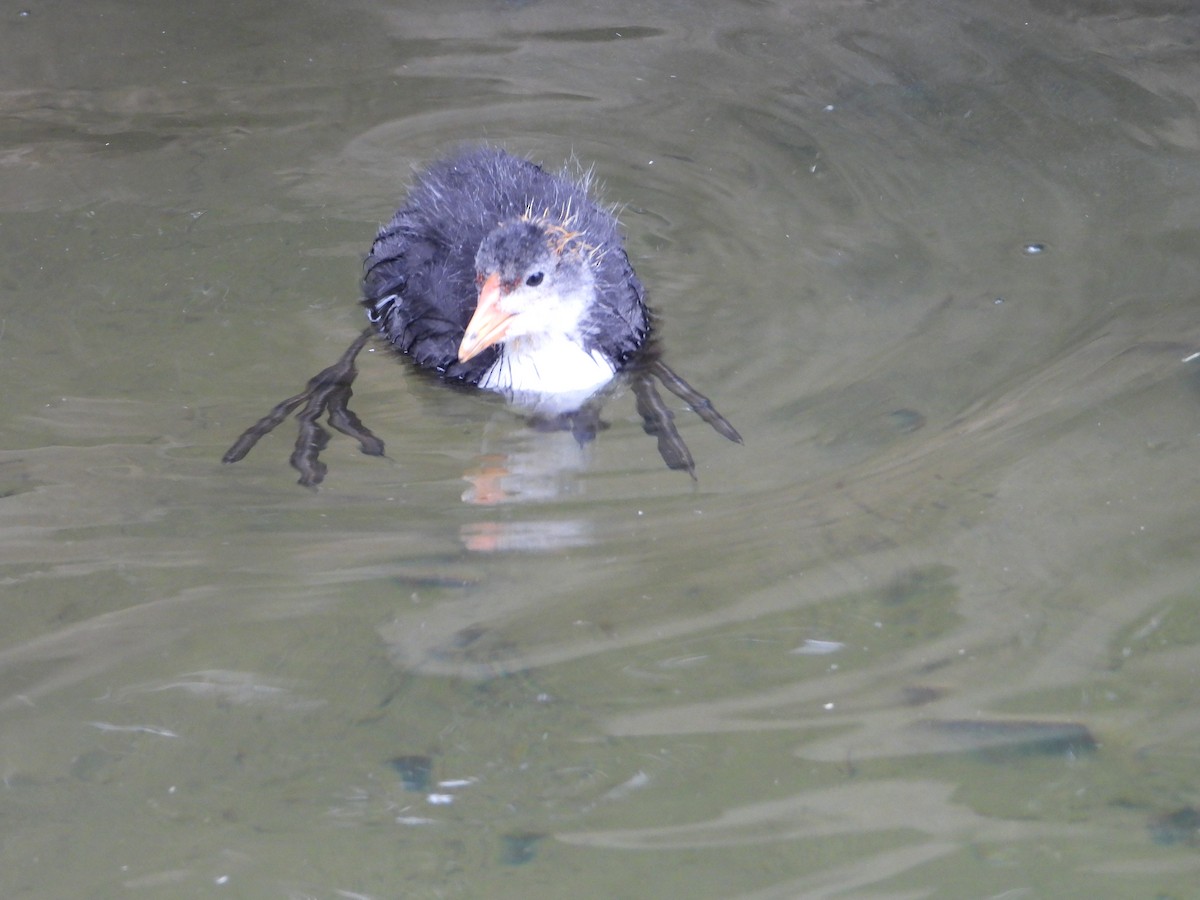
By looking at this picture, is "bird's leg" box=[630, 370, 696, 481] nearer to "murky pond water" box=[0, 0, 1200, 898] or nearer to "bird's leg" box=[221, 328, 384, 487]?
"murky pond water" box=[0, 0, 1200, 898]

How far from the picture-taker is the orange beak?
336cm

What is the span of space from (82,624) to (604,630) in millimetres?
1014

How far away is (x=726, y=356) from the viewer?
3.63 metres

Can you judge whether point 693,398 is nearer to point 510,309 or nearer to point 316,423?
point 510,309

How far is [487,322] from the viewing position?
3377 millimetres

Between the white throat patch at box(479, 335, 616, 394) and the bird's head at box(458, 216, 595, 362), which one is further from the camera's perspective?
the white throat patch at box(479, 335, 616, 394)

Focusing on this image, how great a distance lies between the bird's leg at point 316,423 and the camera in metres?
3.25

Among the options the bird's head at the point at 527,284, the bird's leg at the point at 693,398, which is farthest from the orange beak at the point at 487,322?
the bird's leg at the point at 693,398

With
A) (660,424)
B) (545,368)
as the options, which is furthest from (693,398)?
(545,368)

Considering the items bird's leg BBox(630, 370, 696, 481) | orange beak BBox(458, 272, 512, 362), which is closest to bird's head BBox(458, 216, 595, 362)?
orange beak BBox(458, 272, 512, 362)

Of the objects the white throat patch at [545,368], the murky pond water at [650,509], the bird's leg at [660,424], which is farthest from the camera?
the white throat patch at [545,368]

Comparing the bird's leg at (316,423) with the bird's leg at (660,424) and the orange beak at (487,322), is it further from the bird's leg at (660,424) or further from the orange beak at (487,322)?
the bird's leg at (660,424)

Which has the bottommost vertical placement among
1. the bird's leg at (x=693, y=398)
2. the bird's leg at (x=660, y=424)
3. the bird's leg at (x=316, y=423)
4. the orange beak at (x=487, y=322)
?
the bird's leg at (x=316, y=423)

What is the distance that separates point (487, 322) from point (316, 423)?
474 millimetres
